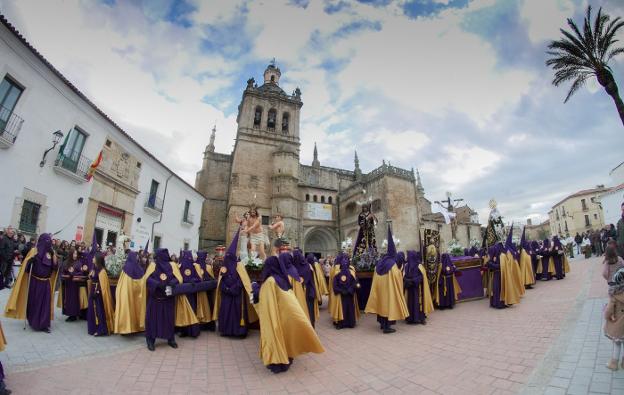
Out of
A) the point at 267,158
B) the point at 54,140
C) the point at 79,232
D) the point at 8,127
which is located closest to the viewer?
the point at 8,127

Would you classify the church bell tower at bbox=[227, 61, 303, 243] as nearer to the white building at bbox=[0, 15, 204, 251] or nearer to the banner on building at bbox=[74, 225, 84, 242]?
the white building at bbox=[0, 15, 204, 251]

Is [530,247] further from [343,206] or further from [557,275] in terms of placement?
[343,206]

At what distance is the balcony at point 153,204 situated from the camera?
15781 mm

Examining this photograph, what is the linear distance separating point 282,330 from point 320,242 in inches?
1051

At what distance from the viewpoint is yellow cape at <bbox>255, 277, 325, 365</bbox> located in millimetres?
3613

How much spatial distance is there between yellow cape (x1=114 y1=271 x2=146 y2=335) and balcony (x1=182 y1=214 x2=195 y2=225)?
1607cm

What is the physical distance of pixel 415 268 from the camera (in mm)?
6207

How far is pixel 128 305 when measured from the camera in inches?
198

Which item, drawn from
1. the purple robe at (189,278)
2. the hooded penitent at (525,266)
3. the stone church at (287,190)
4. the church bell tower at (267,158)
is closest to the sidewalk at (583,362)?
the hooded penitent at (525,266)

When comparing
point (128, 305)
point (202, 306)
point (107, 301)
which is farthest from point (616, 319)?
→ point (107, 301)

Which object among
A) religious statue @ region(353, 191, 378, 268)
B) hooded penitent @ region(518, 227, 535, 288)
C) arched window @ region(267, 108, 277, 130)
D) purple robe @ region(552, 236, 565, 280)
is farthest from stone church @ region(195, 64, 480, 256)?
religious statue @ region(353, 191, 378, 268)

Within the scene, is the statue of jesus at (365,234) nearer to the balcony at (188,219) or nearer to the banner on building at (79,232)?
the banner on building at (79,232)

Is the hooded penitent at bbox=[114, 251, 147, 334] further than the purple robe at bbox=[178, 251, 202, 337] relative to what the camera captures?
No

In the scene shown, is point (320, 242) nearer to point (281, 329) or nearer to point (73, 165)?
point (73, 165)
